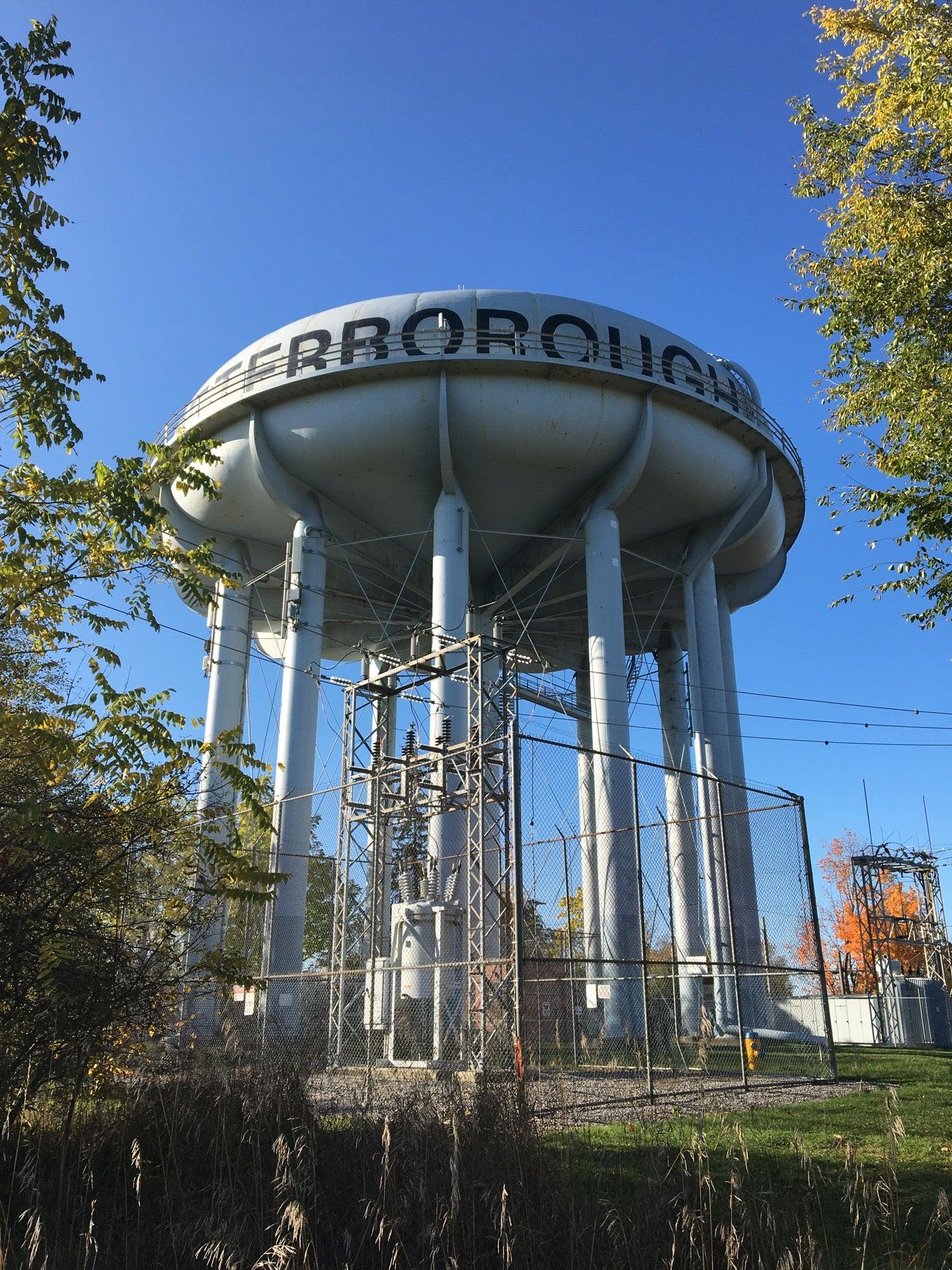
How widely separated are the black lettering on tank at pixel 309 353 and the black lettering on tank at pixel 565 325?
14.9 feet

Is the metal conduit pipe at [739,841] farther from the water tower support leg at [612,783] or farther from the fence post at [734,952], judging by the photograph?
the fence post at [734,952]

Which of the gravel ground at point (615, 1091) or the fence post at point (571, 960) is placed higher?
the fence post at point (571, 960)

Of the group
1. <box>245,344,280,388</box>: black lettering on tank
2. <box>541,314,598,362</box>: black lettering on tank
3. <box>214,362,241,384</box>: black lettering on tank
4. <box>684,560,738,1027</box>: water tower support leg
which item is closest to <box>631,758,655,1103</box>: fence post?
<box>684,560,738,1027</box>: water tower support leg

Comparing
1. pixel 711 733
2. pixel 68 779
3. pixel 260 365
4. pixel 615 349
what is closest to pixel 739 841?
pixel 711 733

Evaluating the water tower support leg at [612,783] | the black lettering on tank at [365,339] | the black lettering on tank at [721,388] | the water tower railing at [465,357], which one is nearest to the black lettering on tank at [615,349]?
the water tower railing at [465,357]

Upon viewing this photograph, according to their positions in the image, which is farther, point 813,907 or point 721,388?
point 721,388

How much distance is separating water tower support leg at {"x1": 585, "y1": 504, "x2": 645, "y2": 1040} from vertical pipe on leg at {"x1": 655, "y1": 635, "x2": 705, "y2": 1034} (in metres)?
1.04

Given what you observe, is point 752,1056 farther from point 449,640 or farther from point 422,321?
point 422,321

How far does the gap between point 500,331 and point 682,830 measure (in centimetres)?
1211

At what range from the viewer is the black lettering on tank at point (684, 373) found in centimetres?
2189

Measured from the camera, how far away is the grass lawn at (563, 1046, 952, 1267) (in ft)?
17.3

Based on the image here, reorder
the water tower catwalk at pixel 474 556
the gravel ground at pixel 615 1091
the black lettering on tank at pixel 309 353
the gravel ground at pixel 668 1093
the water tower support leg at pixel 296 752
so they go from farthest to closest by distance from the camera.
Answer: the black lettering on tank at pixel 309 353
the water tower support leg at pixel 296 752
the water tower catwalk at pixel 474 556
the gravel ground at pixel 668 1093
the gravel ground at pixel 615 1091

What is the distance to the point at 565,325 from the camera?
21703mm

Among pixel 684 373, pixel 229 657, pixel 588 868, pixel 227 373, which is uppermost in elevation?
pixel 227 373
